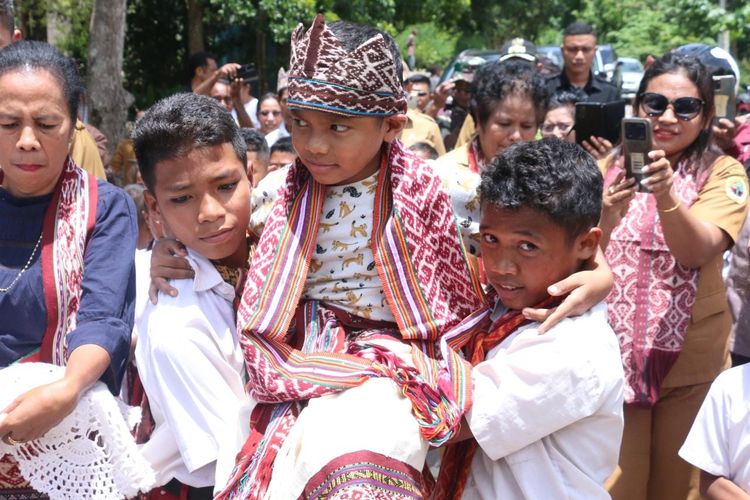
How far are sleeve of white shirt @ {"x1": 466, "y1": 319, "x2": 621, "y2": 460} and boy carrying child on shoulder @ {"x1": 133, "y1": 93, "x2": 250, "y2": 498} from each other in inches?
28.3

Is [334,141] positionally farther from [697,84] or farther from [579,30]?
[579,30]

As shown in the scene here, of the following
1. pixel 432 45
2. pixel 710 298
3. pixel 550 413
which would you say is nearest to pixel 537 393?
pixel 550 413

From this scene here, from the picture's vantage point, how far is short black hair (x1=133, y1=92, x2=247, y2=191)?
2982 mm

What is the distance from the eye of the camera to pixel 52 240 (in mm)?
2920

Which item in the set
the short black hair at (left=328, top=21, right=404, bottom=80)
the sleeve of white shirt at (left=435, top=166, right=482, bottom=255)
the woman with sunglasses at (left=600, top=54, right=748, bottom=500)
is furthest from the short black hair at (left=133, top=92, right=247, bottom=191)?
the woman with sunglasses at (left=600, top=54, right=748, bottom=500)

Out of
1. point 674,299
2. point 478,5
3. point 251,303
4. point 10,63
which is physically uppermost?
point 10,63

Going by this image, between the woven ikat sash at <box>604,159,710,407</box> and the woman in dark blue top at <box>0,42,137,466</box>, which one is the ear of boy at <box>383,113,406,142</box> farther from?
the woven ikat sash at <box>604,159,710,407</box>

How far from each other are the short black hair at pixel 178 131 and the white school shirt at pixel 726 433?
1.64 metres

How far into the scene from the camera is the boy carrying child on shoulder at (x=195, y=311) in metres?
2.89

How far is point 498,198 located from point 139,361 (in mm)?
1178

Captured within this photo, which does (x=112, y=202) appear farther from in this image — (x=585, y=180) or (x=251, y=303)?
(x=585, y=180)

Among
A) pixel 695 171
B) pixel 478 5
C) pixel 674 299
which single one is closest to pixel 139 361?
pixel 674 299

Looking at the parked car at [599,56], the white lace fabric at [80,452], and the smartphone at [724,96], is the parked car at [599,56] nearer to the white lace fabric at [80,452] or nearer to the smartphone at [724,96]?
the smartphone at [724,96]

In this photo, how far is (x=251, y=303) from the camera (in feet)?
9.31
